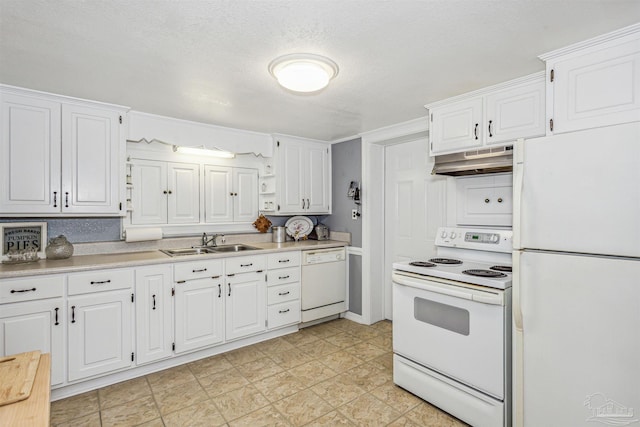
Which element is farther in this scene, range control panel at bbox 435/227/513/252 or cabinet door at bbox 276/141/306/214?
cabinet door at bbox 276/141/306/214

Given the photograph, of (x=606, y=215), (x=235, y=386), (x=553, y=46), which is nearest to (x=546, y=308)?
(x=606, y=215)

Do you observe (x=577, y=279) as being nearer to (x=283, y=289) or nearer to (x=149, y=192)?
(x=283, y=289)

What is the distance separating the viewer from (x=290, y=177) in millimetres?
3973

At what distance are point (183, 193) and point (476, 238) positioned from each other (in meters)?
2.92

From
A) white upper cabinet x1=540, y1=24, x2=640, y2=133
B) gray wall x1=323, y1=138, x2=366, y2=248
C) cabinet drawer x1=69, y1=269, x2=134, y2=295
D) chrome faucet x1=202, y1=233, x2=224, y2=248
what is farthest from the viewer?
gray wall x1=323, y1=138, x2=366, y2=248

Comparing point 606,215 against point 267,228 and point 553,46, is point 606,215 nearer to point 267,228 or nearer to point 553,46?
point 553,46

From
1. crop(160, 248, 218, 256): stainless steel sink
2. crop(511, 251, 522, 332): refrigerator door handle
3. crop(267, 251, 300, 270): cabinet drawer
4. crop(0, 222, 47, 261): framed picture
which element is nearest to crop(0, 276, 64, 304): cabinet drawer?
crop(0, 222, 47, 261): framed picture

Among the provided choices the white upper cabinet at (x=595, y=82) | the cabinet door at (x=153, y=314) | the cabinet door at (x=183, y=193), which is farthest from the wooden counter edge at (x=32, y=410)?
the white upper cabinet at (x=595, y=82)

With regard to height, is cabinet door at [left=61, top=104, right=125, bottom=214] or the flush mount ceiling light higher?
the flush mount ceiling light

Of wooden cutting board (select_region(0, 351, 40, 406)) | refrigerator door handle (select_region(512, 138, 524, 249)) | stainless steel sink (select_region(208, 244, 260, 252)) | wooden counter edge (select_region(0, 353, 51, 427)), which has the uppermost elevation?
refrigerator door handle (select_region(512, 138, 524, 249))

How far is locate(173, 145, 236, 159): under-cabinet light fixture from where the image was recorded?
135 inches

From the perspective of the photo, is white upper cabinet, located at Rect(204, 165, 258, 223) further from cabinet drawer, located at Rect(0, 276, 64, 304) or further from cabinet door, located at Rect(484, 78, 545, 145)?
cabinet door, located at Rect(484, 78, 545, 145)

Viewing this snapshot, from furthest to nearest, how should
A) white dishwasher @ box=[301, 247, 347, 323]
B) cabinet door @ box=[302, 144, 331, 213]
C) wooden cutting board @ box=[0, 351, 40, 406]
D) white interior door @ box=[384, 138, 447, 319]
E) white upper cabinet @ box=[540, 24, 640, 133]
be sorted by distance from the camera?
cabinet door @ box=[302, 144, 331, 213]
white dishwasher @ box=[301, 247, 347, 323]
white interior door @ box=[384, 138, 447, 319]
white upper cabinet @ box=[540, 24, 640, 133]
wooden cutting board @ box=[0, 351, 40, 406]

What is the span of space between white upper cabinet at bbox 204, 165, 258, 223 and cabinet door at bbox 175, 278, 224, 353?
0.96 meters
